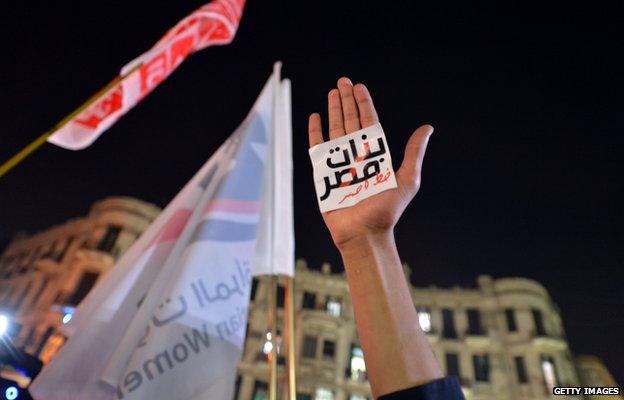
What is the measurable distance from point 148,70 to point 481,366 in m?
31.8

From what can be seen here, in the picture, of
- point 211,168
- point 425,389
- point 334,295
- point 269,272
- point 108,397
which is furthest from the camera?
point 334,295

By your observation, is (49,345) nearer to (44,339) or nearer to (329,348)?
(44,339)

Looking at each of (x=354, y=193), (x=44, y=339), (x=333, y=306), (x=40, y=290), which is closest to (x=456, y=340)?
(x=333, y=306)

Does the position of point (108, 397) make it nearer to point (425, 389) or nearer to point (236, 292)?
point (236, 292)

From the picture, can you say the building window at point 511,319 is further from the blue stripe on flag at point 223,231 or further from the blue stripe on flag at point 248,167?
the blue stripe on flag at point 223,231

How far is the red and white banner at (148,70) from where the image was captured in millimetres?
5594

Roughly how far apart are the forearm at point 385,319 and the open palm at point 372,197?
0.06 m

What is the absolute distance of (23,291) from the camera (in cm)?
3014

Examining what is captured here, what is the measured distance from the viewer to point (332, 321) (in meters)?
28.7

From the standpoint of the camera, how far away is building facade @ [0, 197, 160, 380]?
26.0 metres

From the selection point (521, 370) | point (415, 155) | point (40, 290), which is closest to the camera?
point (415, 155)

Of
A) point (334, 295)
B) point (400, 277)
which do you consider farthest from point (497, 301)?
point (400, 277)

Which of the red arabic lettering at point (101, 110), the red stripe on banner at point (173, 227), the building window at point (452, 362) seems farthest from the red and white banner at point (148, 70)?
the building window at point (452, 362)

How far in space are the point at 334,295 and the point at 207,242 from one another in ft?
95.9
